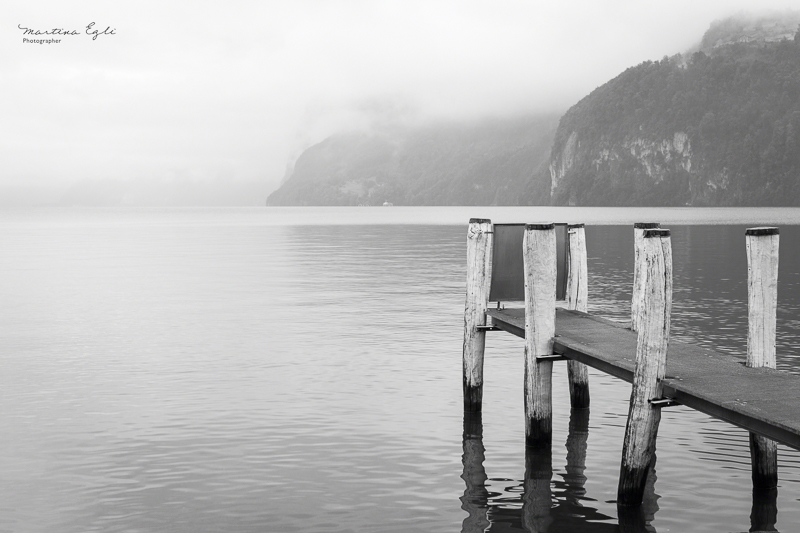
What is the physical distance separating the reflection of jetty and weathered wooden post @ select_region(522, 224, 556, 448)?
0.01 metres

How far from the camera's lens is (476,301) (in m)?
15.4

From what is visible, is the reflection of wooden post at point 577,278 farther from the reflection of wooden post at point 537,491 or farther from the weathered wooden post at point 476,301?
the reflection of wooden post at point 537,491

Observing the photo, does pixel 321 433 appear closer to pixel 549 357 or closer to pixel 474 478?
pixel 474 478

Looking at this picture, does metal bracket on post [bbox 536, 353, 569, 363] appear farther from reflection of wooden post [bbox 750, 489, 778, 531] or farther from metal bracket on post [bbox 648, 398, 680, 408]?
reflection of wooden post [bbox 750, 489, 778, 531]

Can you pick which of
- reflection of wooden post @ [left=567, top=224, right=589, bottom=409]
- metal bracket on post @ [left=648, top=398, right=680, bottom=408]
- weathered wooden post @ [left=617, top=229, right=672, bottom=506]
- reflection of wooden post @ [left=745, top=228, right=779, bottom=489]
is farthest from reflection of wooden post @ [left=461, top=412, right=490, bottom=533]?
reflection of wooden post @ [left=745, top=228, right=779, bottom=489]

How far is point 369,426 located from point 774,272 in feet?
22.7

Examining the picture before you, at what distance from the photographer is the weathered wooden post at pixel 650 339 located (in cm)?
1048

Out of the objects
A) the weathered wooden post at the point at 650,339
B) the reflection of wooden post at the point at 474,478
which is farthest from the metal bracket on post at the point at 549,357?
the weathered wooden post at the point at 650,339

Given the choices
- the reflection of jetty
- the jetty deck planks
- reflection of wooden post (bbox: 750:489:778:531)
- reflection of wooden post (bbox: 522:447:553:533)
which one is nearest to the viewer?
the jetty deck planks

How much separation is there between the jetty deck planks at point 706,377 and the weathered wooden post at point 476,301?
1.59ft

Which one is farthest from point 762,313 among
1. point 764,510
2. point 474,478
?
point 474,478

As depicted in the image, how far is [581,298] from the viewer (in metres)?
16.4

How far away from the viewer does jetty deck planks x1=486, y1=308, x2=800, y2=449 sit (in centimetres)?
941

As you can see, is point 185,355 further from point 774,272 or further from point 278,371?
point 774,272
